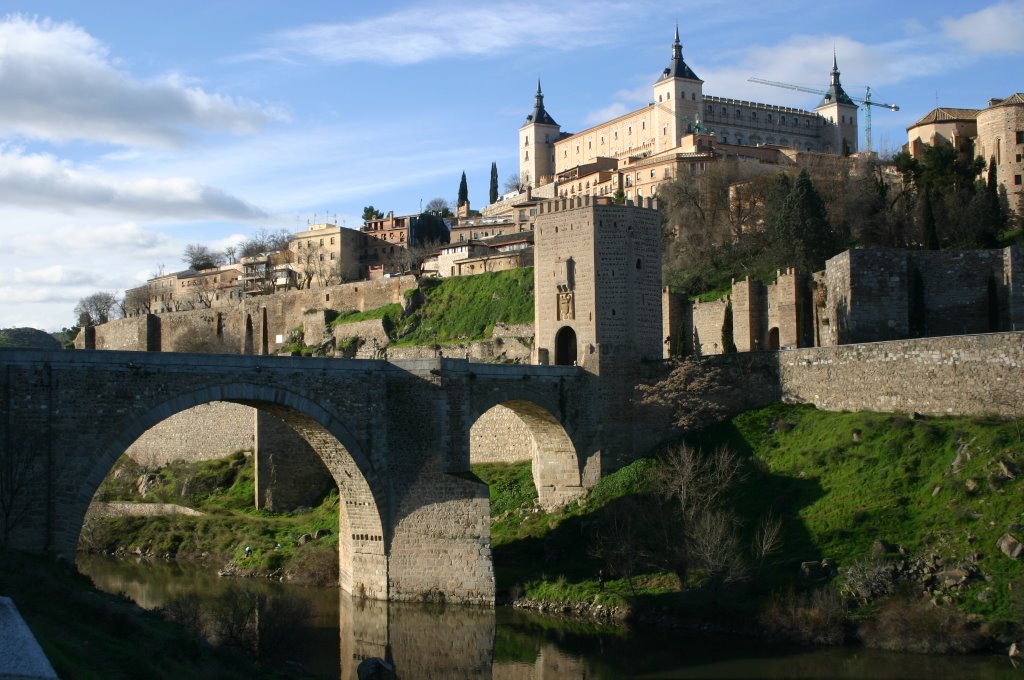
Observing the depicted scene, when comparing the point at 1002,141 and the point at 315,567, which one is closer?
the point at 315,567

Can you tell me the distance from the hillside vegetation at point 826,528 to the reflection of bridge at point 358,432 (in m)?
2.24

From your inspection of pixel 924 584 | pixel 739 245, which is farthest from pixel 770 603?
pixel 739 245

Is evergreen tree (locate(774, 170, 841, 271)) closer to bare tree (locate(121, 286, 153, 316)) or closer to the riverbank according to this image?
the riverbank

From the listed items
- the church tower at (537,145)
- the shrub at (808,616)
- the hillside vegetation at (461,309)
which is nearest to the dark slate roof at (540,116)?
the church tower at (537,145)

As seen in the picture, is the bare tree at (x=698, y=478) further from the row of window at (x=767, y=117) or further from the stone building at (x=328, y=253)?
the row of window at (x=767, y=117)

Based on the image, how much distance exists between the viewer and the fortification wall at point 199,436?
49094 mm

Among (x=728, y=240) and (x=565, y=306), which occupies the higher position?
(x=728, y=240)

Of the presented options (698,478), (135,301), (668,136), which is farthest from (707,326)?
(135,301)

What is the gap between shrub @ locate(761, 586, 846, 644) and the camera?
87.7 ft

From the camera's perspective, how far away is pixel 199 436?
5031 cm

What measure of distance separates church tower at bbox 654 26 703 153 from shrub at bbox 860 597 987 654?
233 feet

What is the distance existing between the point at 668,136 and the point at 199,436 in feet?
187

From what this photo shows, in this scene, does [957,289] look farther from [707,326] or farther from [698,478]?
[707,326]

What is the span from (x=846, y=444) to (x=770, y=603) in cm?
719
